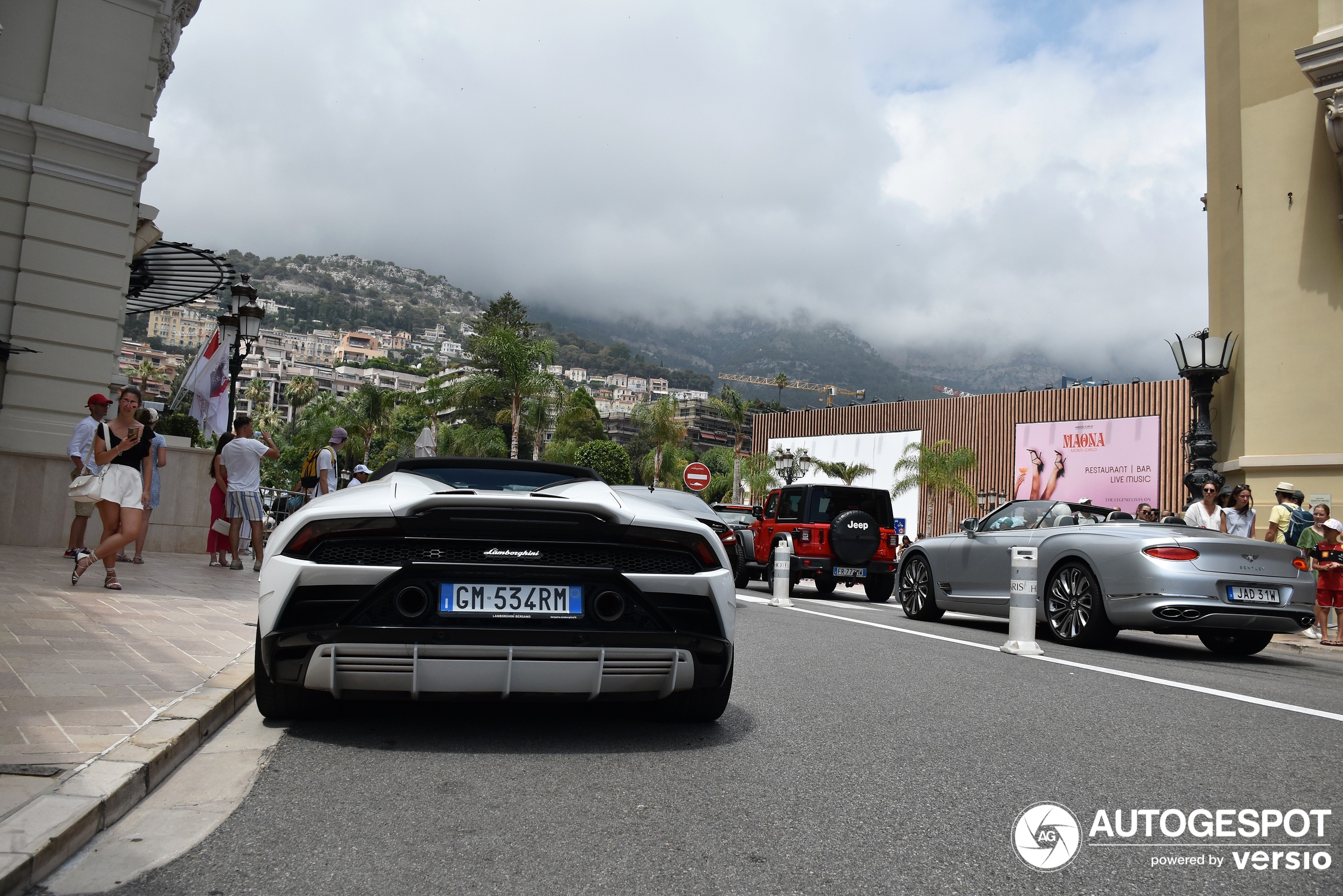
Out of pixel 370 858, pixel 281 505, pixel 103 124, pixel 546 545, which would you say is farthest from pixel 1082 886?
pixel 281 505

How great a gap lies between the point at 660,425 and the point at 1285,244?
54430 mm

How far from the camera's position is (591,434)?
9856 centimetres

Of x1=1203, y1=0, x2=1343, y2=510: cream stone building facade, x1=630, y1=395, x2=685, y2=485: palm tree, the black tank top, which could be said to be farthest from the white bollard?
x1=630, y1=395, x2=685, y2=485: palm tree

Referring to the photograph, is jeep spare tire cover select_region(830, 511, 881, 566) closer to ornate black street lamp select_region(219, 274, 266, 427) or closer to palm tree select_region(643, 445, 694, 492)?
ornate black street lamp select_region(219, 274, 266, 427)

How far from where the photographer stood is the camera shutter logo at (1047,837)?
3.05 m

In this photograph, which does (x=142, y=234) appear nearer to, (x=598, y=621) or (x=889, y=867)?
(x=598, y=621)

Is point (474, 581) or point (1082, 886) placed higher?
point (474, 581)

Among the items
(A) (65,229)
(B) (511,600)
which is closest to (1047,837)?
(B) (511,600)

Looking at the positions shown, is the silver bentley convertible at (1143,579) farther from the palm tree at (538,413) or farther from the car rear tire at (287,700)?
the palm tree at (538,413)

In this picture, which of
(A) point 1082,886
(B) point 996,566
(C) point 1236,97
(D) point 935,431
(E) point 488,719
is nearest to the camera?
(A) point 1082,886

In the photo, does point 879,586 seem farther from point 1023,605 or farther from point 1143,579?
point 1023,605

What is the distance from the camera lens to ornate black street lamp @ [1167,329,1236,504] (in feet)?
54.2

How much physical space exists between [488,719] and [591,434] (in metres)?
94.0

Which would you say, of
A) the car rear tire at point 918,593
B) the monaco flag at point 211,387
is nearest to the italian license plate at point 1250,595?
the car rear tire at point 918,593
